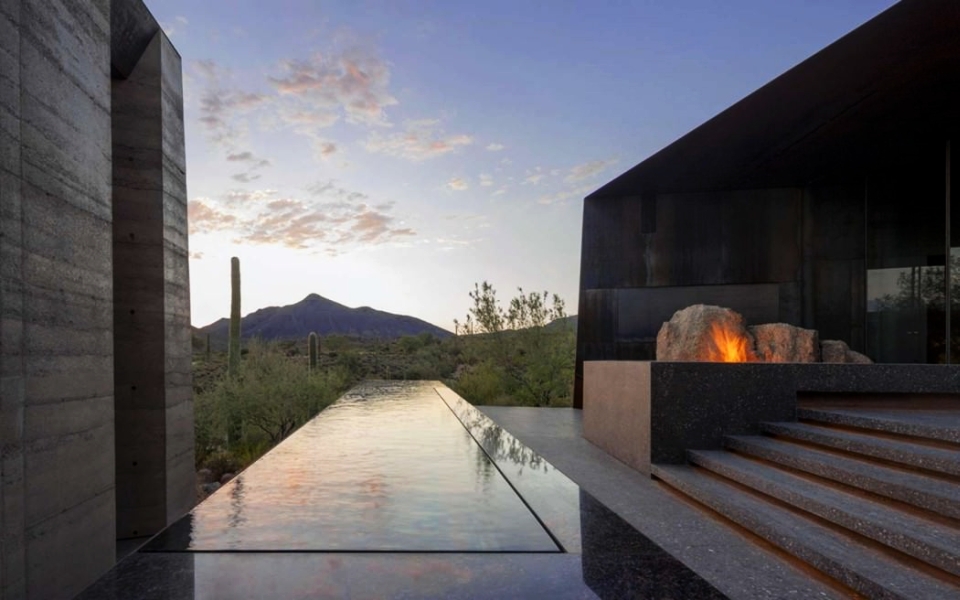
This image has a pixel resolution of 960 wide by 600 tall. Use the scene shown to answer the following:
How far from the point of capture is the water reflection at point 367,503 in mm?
1744

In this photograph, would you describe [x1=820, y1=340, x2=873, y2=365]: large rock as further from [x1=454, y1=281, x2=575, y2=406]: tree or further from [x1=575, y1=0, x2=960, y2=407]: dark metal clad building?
[x1=454, y1=281, x2=575, y2=406]: tree

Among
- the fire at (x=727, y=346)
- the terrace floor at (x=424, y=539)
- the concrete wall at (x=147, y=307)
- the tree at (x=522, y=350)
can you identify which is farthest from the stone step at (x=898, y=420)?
the tree at (x=522, y=350)

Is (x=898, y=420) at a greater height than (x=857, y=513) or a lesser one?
greater

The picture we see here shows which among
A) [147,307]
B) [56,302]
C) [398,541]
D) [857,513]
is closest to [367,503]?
[398,541]

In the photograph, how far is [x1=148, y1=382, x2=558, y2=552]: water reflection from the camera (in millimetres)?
1744

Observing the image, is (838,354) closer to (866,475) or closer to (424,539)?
(866,475)

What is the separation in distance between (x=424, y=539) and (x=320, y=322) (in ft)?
136

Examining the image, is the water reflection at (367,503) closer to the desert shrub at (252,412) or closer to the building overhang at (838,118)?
the building overhang at (838,118)

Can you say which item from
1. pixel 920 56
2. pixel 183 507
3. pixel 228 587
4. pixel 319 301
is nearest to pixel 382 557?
pixel 228 587

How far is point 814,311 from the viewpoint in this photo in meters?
8.80

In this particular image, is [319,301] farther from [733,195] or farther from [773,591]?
[773,591]

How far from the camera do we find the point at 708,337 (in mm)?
7648

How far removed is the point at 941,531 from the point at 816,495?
2.46 feet

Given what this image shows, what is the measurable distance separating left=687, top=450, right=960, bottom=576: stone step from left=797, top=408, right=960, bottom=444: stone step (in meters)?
0.71
